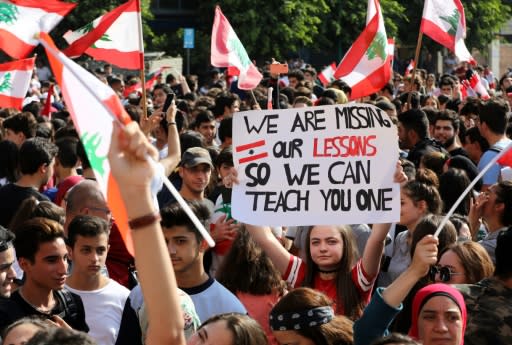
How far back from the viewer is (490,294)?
17.7ft

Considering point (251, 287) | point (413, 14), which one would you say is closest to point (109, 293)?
point (251, 287)

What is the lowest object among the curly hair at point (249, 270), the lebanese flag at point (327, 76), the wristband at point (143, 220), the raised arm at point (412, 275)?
the lebanese flag at point (327, 76)

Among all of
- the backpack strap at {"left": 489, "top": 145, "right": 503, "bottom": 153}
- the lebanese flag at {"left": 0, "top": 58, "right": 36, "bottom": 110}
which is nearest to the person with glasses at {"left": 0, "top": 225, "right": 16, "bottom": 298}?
the backpack strap at {"left": 489, "top": 145, "right": 503, "bottom": 153}

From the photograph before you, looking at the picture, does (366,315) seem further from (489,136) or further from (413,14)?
(413,14)

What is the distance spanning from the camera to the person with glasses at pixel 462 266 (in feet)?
19.3

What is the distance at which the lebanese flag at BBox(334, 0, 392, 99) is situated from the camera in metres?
11.4

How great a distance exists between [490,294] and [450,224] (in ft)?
3.79

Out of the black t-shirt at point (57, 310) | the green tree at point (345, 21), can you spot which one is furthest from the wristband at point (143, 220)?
the green tree at point (345, 21)

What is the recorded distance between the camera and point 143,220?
3594 millimetres

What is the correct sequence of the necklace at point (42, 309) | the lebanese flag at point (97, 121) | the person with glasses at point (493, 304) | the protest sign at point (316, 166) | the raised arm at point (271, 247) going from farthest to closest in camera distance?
1. the raised arm at point (271, 247)
2. the protest sign at point (316, 166)
3. the necklace at point (42, 309)
4. the person with glasses at point (493, 304)
5. the lebanese flag at point (97, 121)

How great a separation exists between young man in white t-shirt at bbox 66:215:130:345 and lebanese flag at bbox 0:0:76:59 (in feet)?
14.3

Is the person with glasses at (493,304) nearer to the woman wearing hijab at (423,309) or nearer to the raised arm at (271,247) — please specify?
the woman wearing hijab at (423,309)

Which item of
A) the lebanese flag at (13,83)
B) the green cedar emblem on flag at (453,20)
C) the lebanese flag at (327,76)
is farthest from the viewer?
the lebanese flag at (327,76)

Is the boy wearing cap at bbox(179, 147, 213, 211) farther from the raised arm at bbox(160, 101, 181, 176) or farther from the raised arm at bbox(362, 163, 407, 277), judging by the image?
the raised arm at bbox(362, 163, 407, 277)
